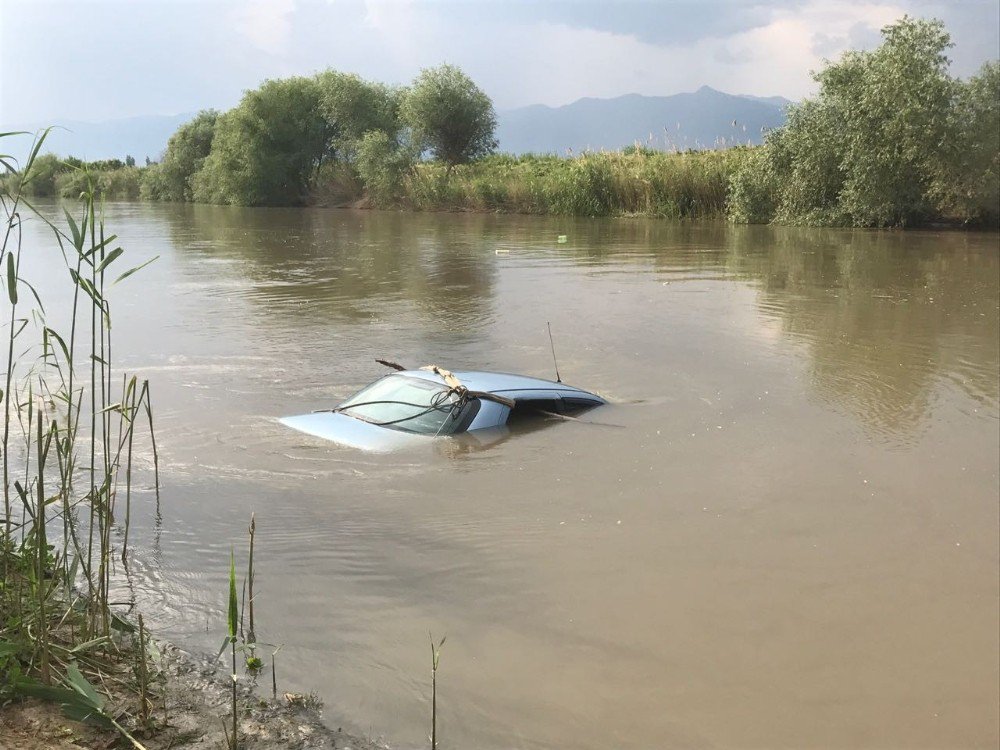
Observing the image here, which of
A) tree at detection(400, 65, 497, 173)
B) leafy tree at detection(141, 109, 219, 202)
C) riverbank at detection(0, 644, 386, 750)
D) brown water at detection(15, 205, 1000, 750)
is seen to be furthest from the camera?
leafy tree at detection(141, 109, 219, 202)

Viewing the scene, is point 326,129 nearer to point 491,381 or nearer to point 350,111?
point 350,111

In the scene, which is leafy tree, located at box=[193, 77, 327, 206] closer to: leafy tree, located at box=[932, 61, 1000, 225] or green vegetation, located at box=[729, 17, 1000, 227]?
green vegetation, located at box=[729, 17, 1000, 227]

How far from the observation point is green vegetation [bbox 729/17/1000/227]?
2595 centimetres

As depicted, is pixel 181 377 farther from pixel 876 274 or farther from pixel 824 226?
pixel 824 226

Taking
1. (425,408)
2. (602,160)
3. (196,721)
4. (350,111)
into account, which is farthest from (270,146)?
(196,721)

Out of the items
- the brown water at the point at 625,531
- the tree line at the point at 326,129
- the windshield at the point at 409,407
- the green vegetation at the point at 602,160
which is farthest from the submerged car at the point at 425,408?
the tree line at the point at 326,129

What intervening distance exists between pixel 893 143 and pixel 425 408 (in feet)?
79.9

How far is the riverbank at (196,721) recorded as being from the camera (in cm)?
301

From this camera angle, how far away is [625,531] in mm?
5738

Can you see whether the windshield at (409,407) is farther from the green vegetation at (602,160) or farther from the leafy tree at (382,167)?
the leafy tree at (382,167)

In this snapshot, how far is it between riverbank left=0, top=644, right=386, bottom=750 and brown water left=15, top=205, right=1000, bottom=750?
0.60 feet

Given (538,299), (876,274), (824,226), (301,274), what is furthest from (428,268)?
(824,226)

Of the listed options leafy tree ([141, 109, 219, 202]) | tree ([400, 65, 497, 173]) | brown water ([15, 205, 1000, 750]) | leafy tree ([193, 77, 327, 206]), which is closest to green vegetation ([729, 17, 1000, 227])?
brown water ([15, 205, 1000, 750])

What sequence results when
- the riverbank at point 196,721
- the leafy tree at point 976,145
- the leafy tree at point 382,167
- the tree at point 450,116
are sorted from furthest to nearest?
the tree at point 450,116 → the leafy tree at point 382,167 → the leafy tree at point 976,145 → the riverbank at point 196,721
